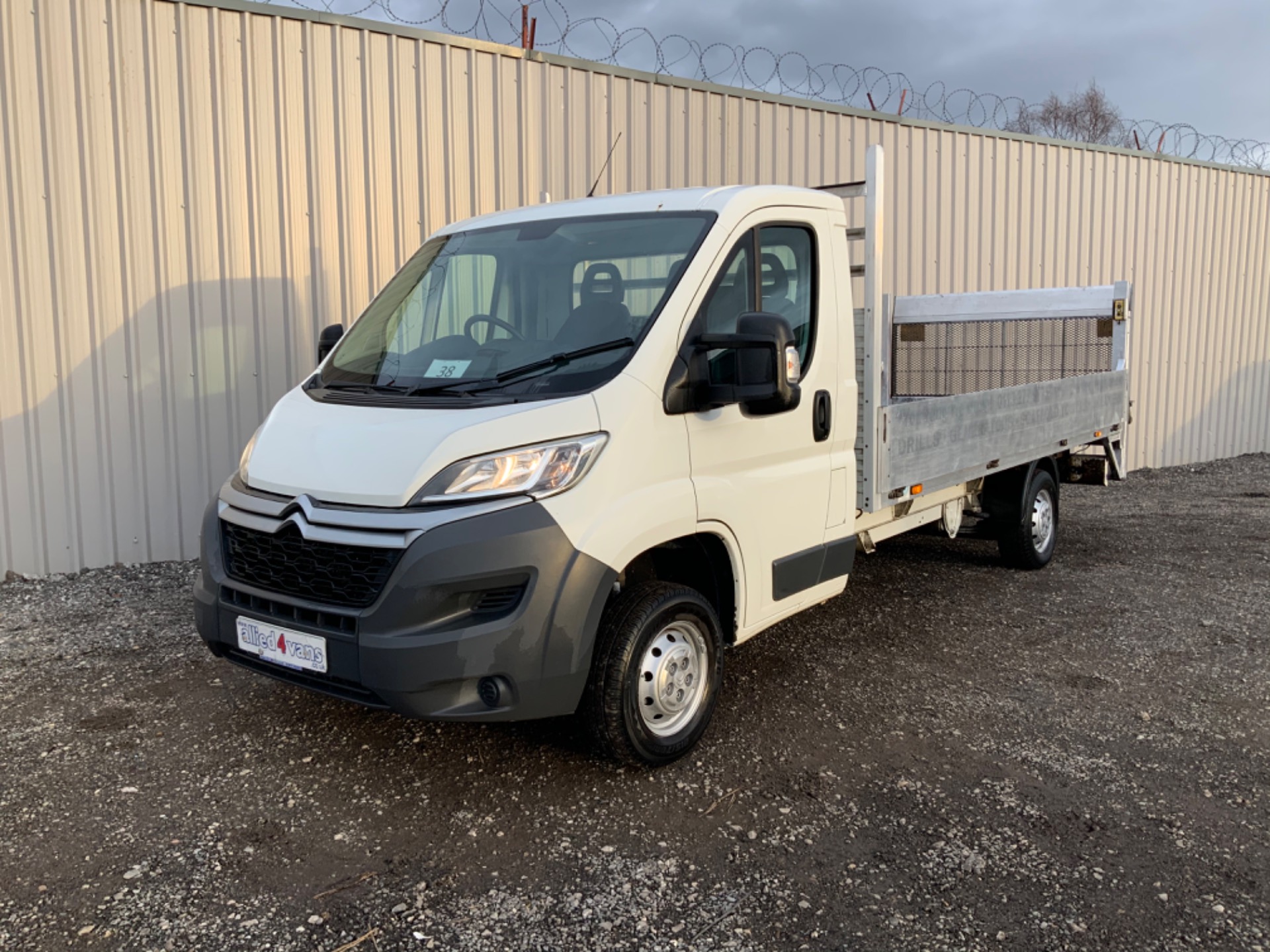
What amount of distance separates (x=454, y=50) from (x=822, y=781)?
6.16 m

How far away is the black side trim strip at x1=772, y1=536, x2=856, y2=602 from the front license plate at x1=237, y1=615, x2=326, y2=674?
183 cm

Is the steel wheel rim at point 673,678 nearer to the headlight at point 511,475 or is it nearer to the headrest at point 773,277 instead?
the headlight at point 511,475

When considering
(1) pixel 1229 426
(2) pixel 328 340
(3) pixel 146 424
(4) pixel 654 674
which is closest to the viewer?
(4) pixel 654 674

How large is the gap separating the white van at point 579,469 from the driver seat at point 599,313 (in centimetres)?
1

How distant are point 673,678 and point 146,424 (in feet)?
15.5

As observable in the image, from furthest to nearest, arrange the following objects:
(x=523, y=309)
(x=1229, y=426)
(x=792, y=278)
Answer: (x=1229, y=426) < (x=792, y=278) < (x=523, y=309)

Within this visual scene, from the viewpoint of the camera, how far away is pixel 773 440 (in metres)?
4.00

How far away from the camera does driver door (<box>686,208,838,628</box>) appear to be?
3.74 m

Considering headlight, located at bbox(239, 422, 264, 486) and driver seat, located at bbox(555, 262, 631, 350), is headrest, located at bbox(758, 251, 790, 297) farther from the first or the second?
headlight, located at bbox(239, 422, 264, 486)

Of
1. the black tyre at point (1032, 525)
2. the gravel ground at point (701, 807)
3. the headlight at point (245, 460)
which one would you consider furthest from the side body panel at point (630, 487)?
the black tyre at point (1032, 525)

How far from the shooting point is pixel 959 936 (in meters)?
2.73

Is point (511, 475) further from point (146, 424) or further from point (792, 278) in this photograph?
point (146, 424)

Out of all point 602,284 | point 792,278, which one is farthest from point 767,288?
point 602,284

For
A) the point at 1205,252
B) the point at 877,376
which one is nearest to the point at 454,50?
the point at 877,376
